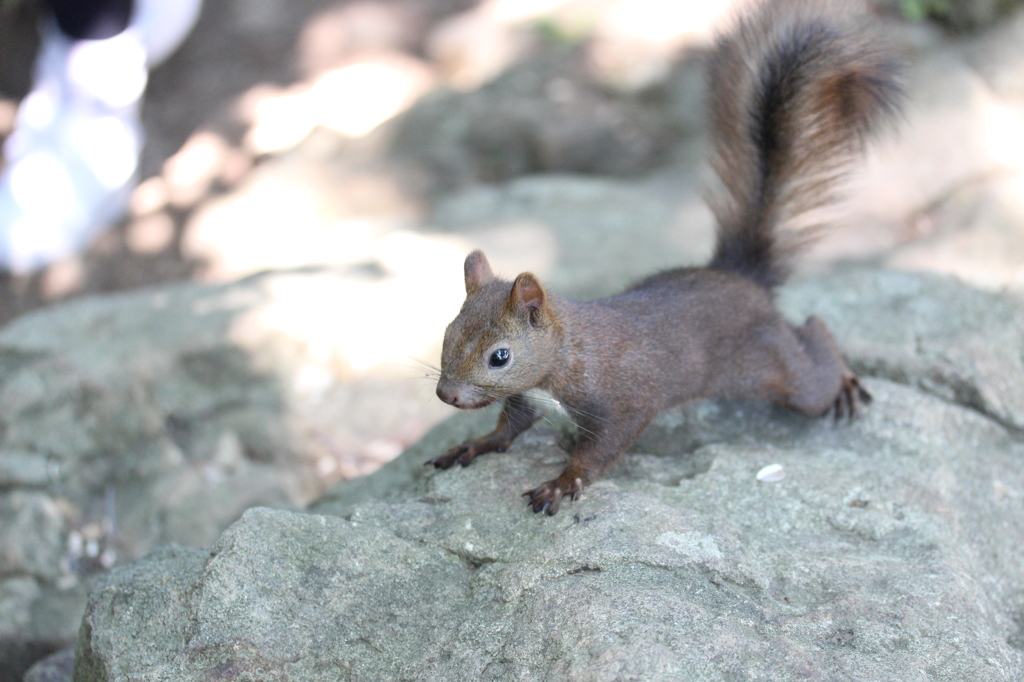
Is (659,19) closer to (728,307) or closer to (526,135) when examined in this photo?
(526,135)

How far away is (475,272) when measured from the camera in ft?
9.34

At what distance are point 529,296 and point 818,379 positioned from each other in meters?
1.21

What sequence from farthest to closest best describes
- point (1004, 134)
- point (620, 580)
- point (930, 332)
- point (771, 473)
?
1. point (1004, 134)
2. point (930, 332)
3. point (771, 473)
4. point (620, 580)

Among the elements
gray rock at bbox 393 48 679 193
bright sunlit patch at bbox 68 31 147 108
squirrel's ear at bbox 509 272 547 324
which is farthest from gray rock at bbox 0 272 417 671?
bright sunlit patch at bbox 68 31 147 108

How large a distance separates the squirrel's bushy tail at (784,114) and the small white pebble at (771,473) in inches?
33.7

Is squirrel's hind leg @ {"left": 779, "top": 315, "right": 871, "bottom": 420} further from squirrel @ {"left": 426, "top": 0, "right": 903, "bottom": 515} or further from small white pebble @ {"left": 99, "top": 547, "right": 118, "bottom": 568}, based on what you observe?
small white pebble @ {"left": 99, "top": 547, "right": 118, "bottom": 568}

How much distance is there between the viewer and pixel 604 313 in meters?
2.90

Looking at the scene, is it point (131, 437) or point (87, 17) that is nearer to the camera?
point (131, 437)

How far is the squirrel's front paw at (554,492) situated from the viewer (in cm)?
253

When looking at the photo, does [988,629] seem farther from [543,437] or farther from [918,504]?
[543,437]

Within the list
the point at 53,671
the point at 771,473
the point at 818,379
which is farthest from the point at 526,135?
the point at 53,671

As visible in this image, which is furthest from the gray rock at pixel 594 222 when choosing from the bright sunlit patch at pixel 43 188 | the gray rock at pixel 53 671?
the bright sunlit patch at pixel 43 188

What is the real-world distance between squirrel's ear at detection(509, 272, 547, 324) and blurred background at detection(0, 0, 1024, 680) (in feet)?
1.19

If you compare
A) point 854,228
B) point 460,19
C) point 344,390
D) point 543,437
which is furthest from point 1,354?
point 460,19
